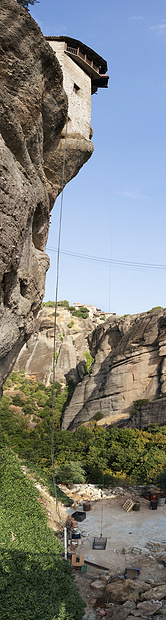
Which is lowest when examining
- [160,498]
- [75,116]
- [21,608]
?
[160,498]

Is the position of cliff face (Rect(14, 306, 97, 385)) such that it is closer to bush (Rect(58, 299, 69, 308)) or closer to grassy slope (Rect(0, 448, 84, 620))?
bush (Rect(58, 299, 69, 308))

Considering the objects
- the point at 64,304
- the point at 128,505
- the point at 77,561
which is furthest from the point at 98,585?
the point at 64,304

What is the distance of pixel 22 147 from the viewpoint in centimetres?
856

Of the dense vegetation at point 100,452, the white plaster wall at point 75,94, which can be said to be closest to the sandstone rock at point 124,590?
the dense vegetation at point 100,452

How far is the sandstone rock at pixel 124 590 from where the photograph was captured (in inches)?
397

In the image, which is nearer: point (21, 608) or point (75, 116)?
point (21, 608)

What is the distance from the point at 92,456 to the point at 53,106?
2067cm

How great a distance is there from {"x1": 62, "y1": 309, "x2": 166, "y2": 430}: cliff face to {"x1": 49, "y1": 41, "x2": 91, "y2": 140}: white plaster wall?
83.7 ft

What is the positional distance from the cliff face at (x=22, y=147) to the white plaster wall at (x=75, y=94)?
1919 millimetres

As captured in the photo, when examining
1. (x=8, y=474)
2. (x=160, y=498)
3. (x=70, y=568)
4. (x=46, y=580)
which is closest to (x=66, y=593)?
(x=46, y=580)

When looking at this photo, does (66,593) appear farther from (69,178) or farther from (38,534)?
(69,178)

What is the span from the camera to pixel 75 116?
1308 cm

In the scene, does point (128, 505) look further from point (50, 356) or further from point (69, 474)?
point (50, 356)

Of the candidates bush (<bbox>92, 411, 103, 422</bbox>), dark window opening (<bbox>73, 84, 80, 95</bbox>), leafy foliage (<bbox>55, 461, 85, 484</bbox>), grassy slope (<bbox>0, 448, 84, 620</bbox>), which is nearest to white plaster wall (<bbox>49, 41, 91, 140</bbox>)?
dark window opening (<bbox>73, 84, 80, 95</bbox>)
